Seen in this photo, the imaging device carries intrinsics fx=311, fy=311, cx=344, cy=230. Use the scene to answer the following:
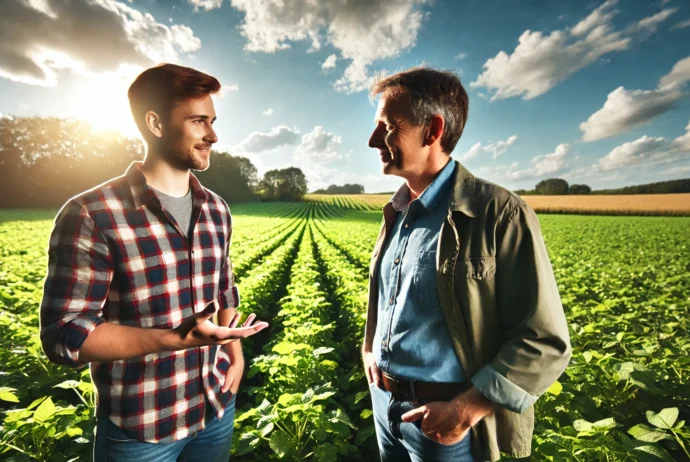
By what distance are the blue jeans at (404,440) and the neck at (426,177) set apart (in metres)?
1.13

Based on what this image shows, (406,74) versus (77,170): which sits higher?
(77,170)

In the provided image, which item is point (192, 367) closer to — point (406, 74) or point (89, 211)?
point (89, 211)

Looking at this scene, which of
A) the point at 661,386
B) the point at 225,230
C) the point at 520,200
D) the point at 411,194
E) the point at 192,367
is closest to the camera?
the point at 520,200

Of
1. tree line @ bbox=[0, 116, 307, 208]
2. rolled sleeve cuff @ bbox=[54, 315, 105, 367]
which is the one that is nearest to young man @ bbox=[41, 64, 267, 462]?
rolled sleeve cuff @ bbox=[54, 315, 105, 367]

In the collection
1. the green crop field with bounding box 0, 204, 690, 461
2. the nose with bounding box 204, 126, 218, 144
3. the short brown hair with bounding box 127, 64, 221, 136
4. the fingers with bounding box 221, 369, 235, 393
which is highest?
the short brown hair with bounding box 127, 64, 221, 136

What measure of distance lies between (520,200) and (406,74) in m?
0.86

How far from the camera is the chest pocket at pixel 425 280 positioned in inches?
57.1

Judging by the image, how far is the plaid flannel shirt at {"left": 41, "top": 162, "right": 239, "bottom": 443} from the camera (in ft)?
3.66

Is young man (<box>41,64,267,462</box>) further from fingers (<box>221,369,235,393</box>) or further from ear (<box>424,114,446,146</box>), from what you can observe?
ear (<box>424,114,446,146</box>)

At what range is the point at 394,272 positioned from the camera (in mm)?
1673

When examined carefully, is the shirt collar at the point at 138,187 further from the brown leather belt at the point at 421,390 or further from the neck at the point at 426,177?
the brown leather belt at the point at 421,390

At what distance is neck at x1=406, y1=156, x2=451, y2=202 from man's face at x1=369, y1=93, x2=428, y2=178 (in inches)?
1.3

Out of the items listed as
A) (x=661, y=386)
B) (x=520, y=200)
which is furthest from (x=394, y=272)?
(x=661, y=386)

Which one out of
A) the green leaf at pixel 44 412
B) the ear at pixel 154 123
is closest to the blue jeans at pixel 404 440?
the ear at pixel 154 123
